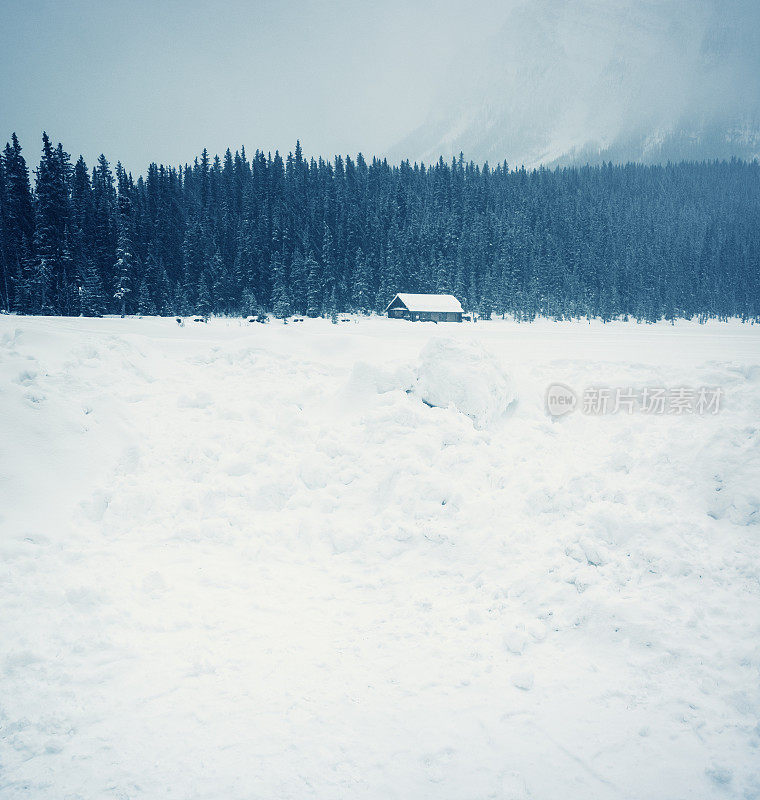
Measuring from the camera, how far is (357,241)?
71125 millimetres

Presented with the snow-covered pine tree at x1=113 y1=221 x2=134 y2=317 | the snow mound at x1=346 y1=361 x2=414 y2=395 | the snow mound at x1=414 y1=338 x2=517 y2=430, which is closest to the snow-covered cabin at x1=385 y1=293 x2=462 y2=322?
the snow-covered pine tree at x1=113 y1=221 x2=134 y2=317

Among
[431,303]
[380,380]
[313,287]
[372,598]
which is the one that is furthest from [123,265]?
[372,598]

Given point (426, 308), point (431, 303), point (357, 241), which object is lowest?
point (426, 308)

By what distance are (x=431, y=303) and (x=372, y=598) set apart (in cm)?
5857

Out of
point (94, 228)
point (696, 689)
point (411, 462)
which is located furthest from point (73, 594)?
point (94, 228)

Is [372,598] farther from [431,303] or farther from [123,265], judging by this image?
[431,303]

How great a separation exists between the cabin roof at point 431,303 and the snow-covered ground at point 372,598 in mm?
50759

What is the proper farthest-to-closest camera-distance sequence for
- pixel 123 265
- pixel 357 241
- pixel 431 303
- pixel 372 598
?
1. pixel 357 241
2. pixel 431 303
3. pixel 123 265
4. pixel 372 598

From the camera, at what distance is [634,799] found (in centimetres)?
389

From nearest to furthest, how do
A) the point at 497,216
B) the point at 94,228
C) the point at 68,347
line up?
1. the point at 68,347
2. the point at 94,228
3. the point at 497,216

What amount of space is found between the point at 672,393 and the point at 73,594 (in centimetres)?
1466

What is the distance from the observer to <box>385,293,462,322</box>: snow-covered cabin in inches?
2419

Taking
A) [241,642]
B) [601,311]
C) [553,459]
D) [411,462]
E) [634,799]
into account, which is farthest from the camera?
[601,311]

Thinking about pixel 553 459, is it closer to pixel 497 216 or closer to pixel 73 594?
pixel 73 594
